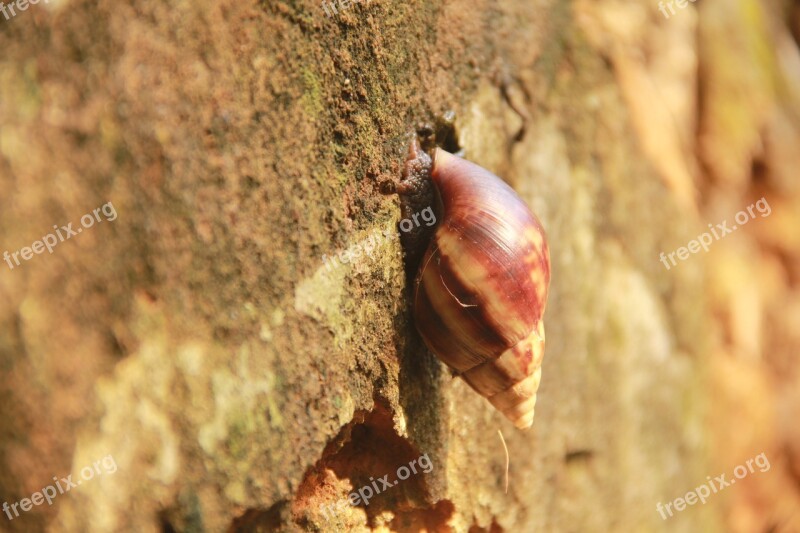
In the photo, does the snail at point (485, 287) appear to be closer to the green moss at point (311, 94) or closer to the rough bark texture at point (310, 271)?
the rough bark texture at point (310, 271)

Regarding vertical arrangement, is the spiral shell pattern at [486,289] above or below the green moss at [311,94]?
below

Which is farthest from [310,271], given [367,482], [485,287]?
[367,482]

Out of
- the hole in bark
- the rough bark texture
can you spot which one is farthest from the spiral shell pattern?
the hole in bark

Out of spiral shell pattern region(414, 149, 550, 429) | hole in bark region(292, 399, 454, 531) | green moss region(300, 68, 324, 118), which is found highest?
green moss region(300, 68, 324, 118)

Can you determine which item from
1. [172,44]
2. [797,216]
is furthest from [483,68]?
[797,216]

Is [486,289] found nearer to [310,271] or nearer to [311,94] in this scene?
[310,271]

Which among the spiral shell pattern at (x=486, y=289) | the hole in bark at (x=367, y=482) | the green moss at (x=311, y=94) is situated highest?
the green moss at (x=311, y=94)

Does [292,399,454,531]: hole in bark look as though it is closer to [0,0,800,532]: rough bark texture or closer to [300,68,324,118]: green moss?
[0,0,800,532]: rough bark texture

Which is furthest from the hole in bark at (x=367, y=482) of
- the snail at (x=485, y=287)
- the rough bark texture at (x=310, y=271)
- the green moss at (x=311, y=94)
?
the green moss at (x=311, y=94)
